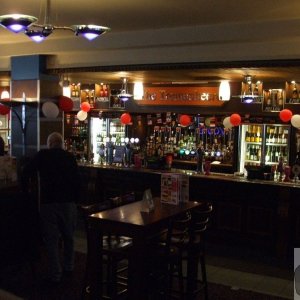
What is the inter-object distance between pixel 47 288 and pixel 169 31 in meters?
4.05

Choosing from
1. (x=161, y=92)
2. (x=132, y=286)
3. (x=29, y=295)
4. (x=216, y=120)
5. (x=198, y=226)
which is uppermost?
(x=161, y=92)

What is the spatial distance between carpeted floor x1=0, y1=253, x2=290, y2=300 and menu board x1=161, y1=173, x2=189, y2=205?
1.10 m

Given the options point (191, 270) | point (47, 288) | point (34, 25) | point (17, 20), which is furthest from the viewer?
point (47, 288)

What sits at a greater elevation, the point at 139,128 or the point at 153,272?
the point at 139,128

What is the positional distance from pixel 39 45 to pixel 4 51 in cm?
93

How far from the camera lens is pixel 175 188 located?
5168 mm

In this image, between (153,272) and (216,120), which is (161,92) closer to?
(216,120)

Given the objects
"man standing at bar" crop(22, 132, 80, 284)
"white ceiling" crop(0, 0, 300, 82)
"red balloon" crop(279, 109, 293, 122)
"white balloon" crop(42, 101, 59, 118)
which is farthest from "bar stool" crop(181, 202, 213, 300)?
"red balloon" crop(279, 109, 293, 122)

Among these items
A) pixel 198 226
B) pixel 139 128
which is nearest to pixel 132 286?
pixel 198 226

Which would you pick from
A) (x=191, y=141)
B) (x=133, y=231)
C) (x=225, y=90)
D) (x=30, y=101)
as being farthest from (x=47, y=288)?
(x=191, y=141)

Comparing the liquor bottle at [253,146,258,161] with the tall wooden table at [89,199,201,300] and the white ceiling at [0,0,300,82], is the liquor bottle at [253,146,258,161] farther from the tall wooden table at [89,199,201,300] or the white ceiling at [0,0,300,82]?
the tall wooden table at [89,199,201,300]

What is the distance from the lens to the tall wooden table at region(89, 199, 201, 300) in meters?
4.18

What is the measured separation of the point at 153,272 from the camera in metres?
4.61

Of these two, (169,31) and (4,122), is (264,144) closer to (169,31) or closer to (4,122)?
(169,31)
